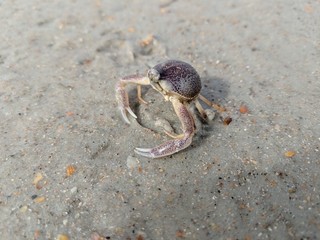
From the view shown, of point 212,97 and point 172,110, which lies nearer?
point 172,110

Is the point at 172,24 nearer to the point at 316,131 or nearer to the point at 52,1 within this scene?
the point at 52,1

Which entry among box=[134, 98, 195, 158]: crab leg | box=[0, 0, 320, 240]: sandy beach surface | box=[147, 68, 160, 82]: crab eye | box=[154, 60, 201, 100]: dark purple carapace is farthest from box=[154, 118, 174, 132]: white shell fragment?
box=[147, 68, 160, 82]: crab eye

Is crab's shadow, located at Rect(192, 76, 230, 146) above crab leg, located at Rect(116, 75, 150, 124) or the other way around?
the other way around

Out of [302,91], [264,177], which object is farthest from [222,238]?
[302,91]

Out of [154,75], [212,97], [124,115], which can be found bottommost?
[212,97]

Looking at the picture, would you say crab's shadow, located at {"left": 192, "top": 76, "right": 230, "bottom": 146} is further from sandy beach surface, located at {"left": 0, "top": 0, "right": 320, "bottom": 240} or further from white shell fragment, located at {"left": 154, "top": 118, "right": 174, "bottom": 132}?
white shell fragment, located at {"left": 154, "top": 118, "right": 174, "bottom": 132}

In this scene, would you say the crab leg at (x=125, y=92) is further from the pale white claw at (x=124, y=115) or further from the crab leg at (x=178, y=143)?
the crab leg at (x=178, y=143)

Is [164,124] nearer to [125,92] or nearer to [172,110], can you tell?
[172,110]

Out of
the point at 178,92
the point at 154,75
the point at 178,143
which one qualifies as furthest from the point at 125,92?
the point at 178,143
